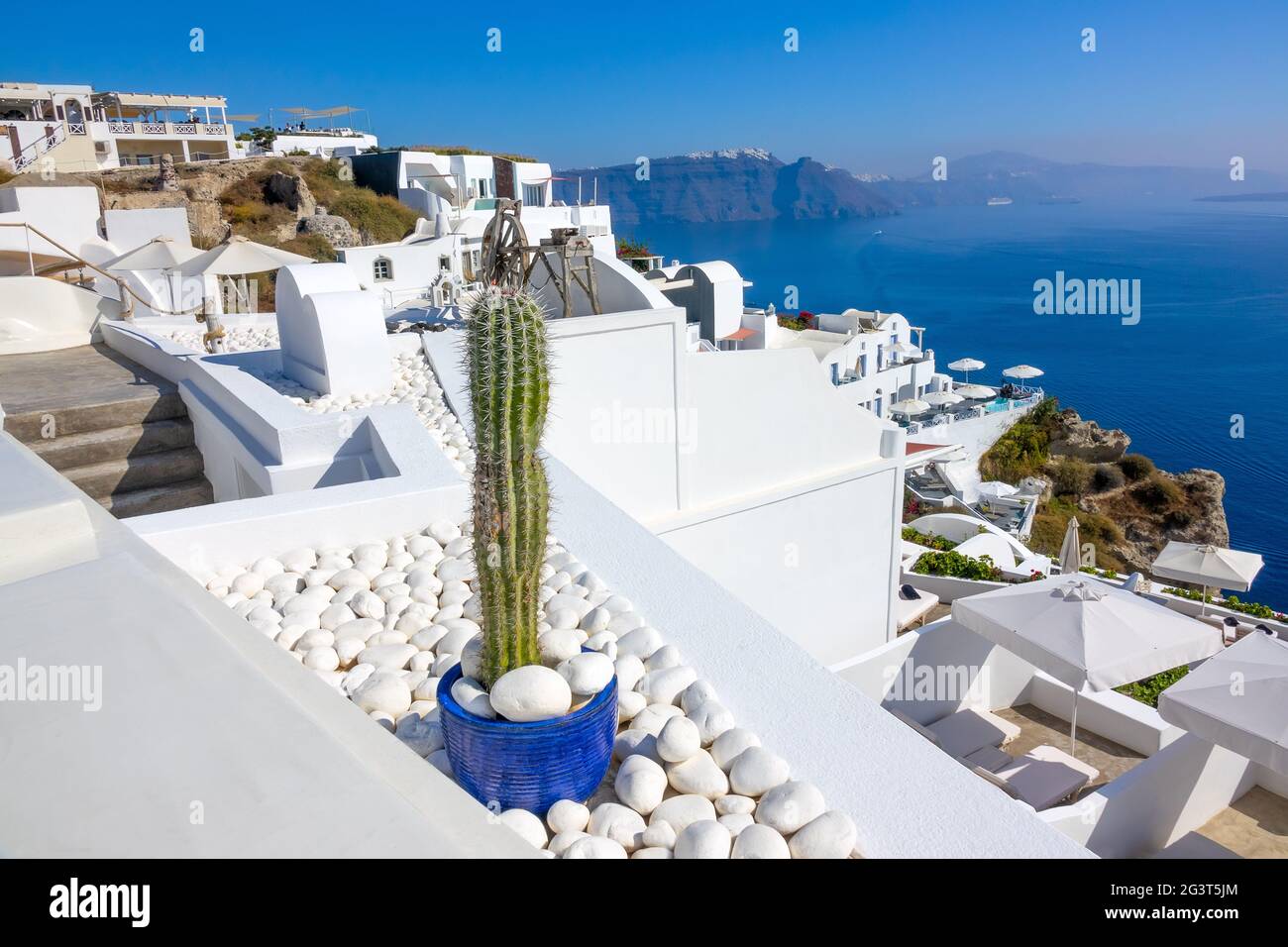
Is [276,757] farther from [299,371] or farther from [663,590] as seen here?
[299,371]

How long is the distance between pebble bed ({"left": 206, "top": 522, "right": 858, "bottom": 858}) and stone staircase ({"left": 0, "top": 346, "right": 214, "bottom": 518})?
3155 mm

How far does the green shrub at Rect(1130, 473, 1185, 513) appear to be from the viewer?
37.3 m

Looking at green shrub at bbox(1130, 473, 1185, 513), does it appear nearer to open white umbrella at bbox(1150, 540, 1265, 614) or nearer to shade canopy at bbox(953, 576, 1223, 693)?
open white umbrella at bbox(1150, 540, 1265, 614)

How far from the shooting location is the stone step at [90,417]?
20.2 feet

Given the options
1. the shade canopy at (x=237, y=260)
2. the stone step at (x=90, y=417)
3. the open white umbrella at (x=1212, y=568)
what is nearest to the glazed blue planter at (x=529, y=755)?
the stone step at (x=90, y=417)

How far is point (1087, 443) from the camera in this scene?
40.3 m

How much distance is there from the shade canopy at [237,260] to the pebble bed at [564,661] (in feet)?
31.2

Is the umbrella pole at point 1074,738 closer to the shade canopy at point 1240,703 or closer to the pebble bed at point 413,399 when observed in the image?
the shade canopy at point 1240,703

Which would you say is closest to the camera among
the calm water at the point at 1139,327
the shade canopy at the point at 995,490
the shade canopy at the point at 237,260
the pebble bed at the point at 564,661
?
the pebble bed at the point at 564,661

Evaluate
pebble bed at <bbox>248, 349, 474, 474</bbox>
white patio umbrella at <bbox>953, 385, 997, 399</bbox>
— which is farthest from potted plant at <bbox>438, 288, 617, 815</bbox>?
white patio umbrella at <bbox>953, 385, 997, 399</bbox>

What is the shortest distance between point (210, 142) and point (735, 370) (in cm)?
4472

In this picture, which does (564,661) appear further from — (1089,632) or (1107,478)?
(1107,478)

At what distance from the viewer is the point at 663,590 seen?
3.56 meters

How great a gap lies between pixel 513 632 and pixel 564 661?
0.64 feet
